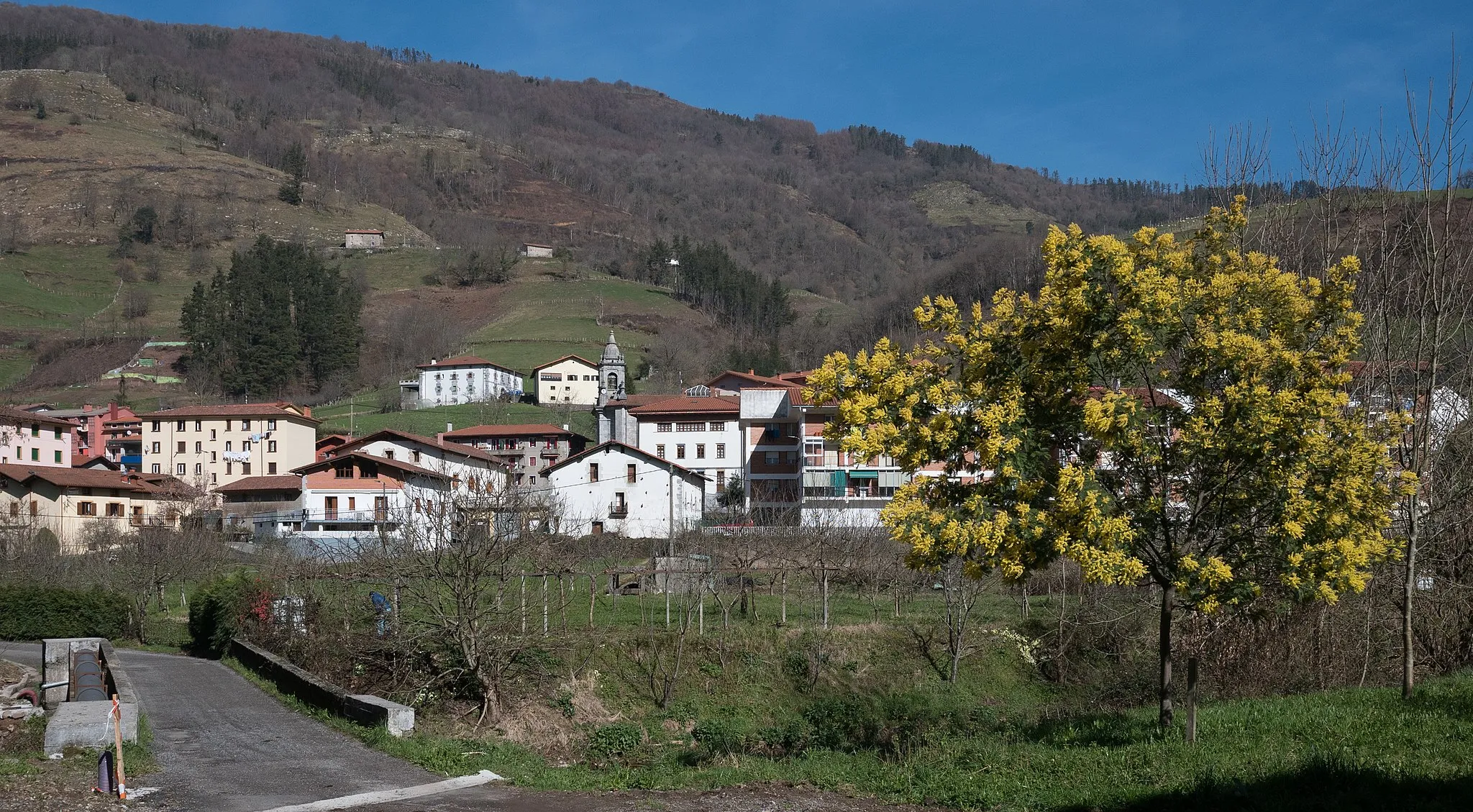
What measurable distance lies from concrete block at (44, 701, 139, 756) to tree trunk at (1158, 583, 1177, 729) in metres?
11.1

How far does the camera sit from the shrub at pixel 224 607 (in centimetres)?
2531

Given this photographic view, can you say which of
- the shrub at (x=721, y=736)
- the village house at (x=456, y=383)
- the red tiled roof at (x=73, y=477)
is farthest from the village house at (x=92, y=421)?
the shrub at (x=721, y=736)

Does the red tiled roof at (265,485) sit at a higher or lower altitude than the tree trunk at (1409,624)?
higher

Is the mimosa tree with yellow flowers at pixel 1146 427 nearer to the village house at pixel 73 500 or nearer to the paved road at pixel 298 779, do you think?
the paved road at pixel 298 779

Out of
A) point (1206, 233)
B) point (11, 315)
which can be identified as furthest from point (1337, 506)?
point (11, 315)

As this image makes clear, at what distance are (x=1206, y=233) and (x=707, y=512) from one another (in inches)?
2109

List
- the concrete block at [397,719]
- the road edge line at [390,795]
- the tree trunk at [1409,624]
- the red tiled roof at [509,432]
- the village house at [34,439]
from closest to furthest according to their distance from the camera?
1. the road edge line at [390,795]
2. the tree trunk at [1409,624]
3. the concrete block at [397,719]
4. the village house at [34,439]
5. the red tiled roof at [509,432]

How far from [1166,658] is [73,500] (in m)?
62.2

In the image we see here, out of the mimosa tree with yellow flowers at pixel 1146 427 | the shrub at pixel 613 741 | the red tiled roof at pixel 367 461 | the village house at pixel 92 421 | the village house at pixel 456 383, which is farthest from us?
the village house at pixel 456 383

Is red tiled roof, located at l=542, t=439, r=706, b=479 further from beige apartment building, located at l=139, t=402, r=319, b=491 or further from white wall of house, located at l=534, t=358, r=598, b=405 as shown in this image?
white wall of house, located at l=534, t=358, r=598, b=405

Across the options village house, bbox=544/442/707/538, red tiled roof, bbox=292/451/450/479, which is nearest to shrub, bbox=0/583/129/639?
red tiled roof, bbox=292/451/450/479

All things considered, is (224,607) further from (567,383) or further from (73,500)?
(567,383)

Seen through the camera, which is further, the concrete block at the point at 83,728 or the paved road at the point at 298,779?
the concrete block at the point at 83,728

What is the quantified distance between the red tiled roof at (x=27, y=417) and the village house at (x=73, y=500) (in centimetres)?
695
